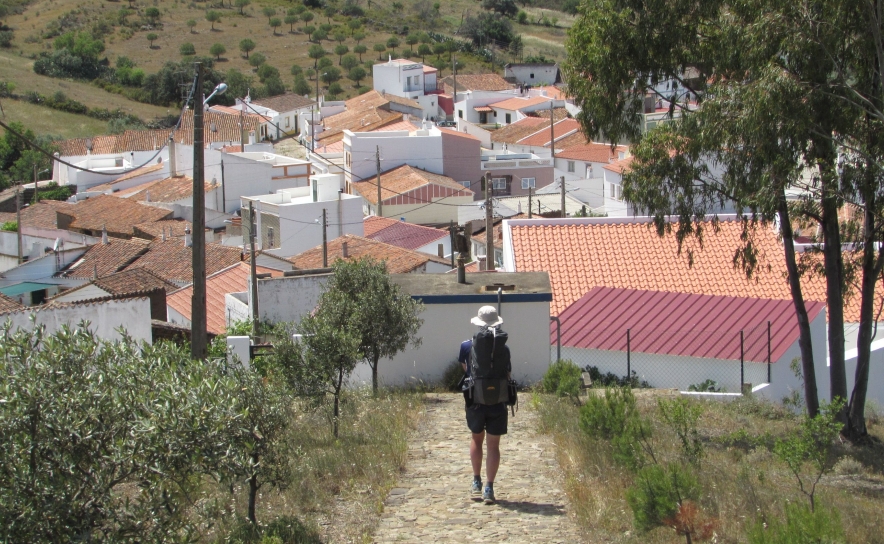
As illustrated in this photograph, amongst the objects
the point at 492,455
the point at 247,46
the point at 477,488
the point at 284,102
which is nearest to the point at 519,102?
the point at 284,102

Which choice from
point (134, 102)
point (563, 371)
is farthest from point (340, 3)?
point (563, 371)

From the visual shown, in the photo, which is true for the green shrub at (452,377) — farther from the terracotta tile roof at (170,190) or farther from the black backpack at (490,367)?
the terracotta tile roof at (170,190)

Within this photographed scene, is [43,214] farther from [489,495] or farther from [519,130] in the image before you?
[489,495]

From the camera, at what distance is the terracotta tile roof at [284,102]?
75706 millimetres

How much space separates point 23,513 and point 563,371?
7190 millimetres

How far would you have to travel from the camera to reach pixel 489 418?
7.76 meters

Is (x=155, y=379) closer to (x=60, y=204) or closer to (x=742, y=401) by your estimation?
(x=742, y=401)

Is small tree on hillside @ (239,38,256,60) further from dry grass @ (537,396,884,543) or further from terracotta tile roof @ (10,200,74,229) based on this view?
dry grass @ (537,396,884,543)

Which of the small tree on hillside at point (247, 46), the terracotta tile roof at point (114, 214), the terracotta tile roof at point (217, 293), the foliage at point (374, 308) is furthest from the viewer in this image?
the small tree on hillside at point (247, 46)

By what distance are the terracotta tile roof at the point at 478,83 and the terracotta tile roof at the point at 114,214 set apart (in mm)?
40412

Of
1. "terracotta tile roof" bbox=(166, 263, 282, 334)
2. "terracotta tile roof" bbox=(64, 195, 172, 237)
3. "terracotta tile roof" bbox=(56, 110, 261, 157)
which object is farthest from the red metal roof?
"terracotta tile roof" bbox=(56, 110, 261, 157)

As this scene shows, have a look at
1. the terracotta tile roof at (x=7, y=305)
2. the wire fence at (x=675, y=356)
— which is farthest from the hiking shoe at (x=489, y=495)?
the terracotta tile roof at (x=7, y=305)

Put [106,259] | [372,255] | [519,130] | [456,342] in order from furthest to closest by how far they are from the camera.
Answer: [519,130]
[106,259]
[372,255]
[456,342]

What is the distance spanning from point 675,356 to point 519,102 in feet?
194
